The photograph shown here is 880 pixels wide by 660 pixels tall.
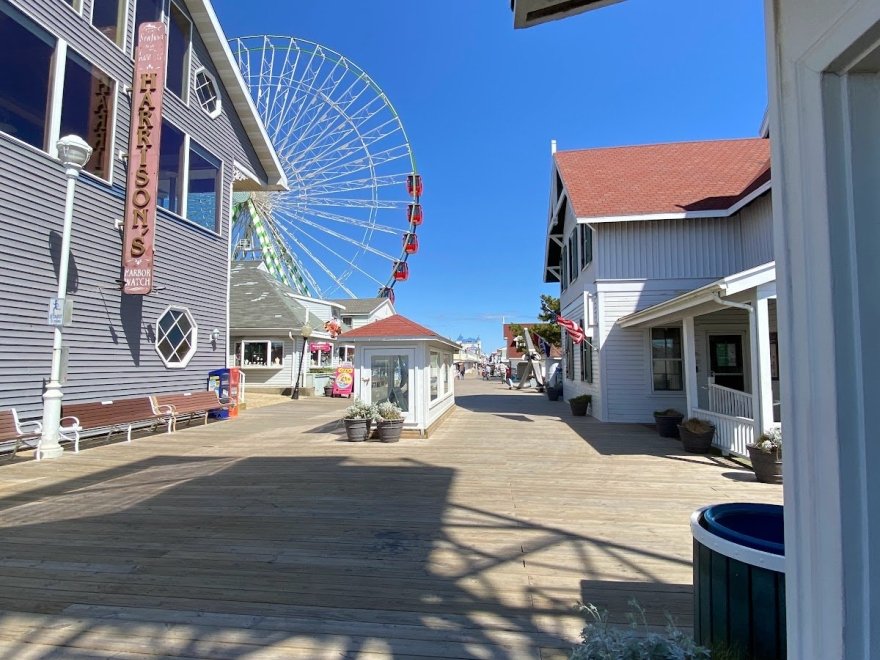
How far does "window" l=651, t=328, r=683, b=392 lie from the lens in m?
11.2

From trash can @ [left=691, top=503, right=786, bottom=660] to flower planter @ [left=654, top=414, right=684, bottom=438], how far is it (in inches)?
299

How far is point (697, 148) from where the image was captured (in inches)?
561

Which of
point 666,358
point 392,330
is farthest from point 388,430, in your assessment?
point 666,358

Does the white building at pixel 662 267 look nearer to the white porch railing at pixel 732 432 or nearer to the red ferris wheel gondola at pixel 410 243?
the white porch railing at pixel 732 432

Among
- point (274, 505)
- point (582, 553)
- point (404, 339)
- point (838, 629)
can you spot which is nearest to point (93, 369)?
point (404, 339)

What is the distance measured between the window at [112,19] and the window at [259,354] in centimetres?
1271

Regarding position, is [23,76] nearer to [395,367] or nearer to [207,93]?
[207,93]

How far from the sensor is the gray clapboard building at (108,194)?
25.1 feet

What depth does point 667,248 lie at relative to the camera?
37.4 ft

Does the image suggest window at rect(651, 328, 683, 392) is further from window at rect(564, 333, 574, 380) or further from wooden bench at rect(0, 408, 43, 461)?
wooden bench at rect(0, 408, 43, 461)

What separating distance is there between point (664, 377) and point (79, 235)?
1154 centimetres

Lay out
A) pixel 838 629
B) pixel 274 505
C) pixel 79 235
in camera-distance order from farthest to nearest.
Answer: pixel 79 235
pixel 274 505
pixel 838 629

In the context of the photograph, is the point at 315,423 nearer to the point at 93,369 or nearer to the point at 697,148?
the point at 93,369

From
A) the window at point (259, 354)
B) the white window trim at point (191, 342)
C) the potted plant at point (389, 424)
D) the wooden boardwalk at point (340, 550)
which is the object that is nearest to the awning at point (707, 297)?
the wooden boardwalk at point (340, 550)
